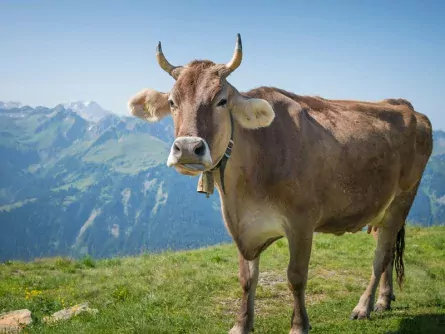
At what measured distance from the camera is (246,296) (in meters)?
6.57

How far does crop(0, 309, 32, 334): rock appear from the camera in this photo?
274 inches

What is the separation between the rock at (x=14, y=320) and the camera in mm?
6972

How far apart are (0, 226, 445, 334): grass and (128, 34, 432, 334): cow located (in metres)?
0.78

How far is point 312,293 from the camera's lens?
9008 mm

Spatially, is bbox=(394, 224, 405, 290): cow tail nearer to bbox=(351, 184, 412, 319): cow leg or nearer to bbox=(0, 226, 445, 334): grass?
bbox=(351, 184, 412, 319): cow leg

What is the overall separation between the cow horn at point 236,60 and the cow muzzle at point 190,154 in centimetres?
125

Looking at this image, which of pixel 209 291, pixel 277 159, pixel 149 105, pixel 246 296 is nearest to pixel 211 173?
pixel 277 159

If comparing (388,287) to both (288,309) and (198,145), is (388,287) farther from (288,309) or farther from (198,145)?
(198,145)

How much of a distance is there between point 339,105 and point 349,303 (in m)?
3.67

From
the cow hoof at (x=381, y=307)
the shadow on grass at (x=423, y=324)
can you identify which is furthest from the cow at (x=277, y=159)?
the shadow on grass at (x=423, y=324)

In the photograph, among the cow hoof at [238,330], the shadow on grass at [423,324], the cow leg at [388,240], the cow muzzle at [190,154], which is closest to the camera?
the cow muzzle at [190,154]

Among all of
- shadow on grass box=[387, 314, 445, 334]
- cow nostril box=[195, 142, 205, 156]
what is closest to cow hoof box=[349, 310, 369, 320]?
shadow on grass box=[387, 314, 445, 334]

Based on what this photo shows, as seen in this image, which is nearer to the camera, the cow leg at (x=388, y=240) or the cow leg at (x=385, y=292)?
the cow leg at (x=388, y=240)

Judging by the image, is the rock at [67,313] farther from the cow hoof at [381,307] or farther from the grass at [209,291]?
Answer: the cow hoof at [381,307]
